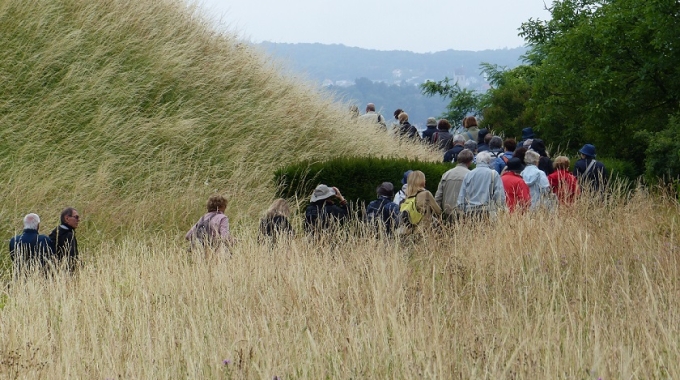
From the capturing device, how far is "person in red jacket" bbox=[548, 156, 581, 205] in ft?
36.8

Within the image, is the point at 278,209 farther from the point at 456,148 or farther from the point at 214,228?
the point at 456,148

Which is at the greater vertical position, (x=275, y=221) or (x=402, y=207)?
(x=402, y=207)

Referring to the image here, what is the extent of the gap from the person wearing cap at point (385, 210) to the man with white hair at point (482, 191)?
2.88ft

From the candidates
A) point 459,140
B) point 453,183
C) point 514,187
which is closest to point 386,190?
point 453,183

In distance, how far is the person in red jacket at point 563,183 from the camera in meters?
11.2

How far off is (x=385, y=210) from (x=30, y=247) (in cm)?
357

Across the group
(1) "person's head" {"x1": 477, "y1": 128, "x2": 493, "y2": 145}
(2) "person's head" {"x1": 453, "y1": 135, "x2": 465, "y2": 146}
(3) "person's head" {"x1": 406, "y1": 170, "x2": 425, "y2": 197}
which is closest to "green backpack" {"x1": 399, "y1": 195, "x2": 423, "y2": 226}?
(3) "person's head" {"x1": 406, "y1": 170, "x2": 425, "y2": 197}

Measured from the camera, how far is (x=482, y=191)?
34.1 ft

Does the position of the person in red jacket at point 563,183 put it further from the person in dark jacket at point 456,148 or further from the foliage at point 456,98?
the foliage at point 456,98

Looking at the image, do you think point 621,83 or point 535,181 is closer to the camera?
point 535,181

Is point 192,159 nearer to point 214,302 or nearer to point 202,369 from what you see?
point 214,302

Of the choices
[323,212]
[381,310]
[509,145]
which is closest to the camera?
[381,310]

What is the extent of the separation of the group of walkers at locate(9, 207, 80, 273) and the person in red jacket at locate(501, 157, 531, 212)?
4.80 m

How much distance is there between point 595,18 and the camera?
17906 millimetres
